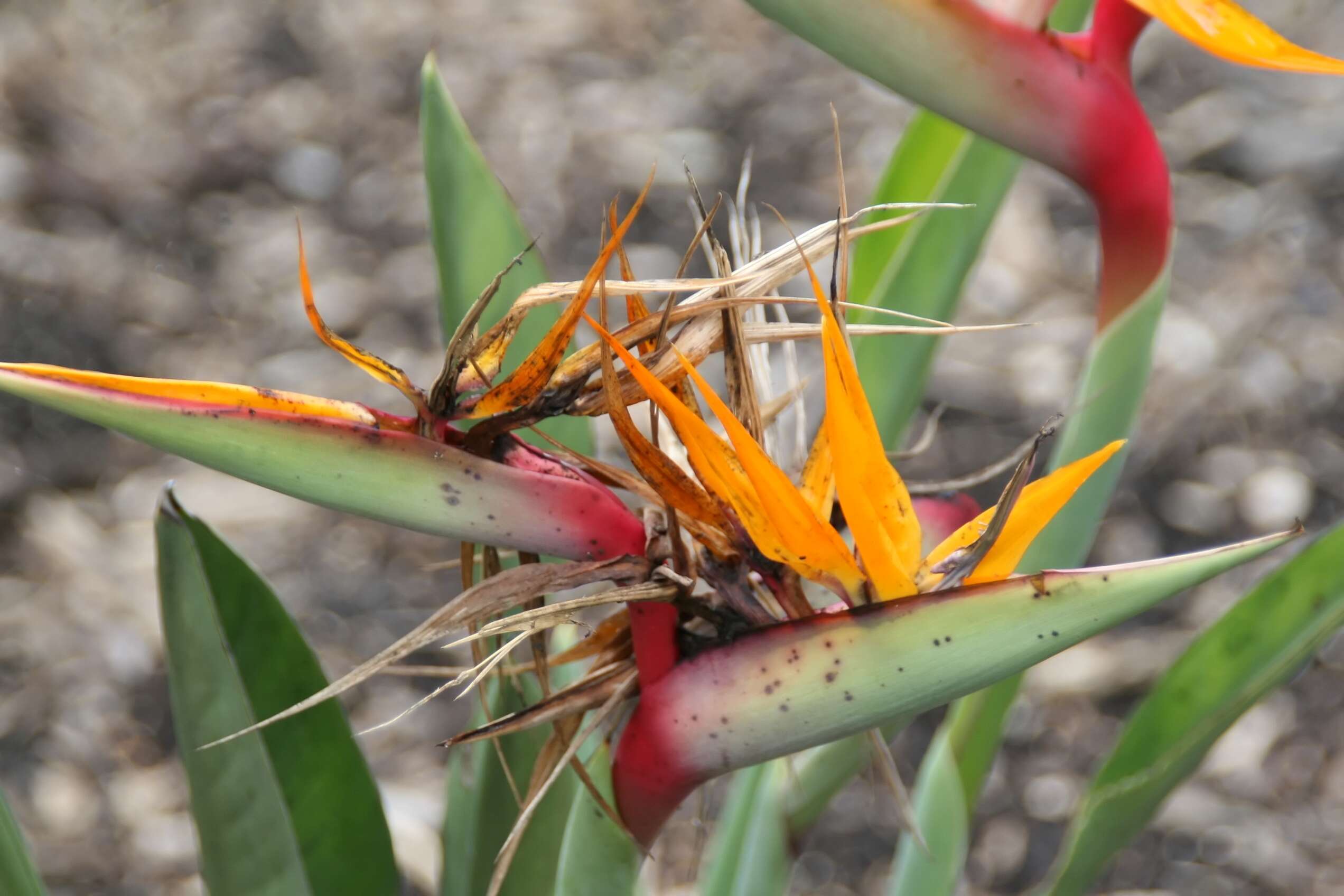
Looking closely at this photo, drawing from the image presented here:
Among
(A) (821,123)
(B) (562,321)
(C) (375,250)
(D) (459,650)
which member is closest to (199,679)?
(B) (562,321)

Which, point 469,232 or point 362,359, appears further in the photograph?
point 469,232

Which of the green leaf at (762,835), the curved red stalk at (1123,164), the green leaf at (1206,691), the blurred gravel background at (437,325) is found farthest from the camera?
the blurred gravel background at (437,325)

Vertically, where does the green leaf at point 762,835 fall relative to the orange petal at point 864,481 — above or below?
below

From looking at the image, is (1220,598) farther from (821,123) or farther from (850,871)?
(821,123)

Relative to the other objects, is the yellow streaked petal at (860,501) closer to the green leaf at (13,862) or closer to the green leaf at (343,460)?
the green leaf at (343,460)

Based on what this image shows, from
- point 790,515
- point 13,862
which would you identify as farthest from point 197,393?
point 13,862

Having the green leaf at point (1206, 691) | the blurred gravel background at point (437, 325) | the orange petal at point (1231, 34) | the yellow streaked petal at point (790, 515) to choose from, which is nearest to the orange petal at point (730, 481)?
the yellow streaked petal at point (790, 515)

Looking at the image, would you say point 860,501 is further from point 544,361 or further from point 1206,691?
point 1206,691
